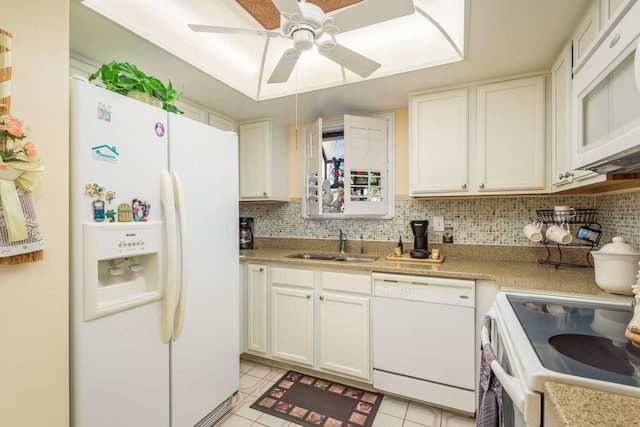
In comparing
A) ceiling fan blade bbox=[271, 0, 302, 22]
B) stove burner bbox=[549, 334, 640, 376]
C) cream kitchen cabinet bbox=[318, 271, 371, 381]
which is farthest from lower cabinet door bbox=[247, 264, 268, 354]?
stove burner bbox=[549, 334, 640, 376]

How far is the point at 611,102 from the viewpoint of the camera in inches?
35.0

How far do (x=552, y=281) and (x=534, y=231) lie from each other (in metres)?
0.48

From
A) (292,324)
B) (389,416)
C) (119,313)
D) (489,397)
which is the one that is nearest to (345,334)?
(292,324)

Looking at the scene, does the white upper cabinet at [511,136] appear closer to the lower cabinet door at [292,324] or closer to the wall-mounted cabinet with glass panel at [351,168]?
the wall-mounted cabinet with glass panel at [351,168]

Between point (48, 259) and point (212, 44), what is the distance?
164cm

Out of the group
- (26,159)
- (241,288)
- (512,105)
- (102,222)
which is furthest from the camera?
(241,288)

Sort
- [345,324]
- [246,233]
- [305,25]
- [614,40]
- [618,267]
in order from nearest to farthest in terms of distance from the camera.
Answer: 1. [614,40]
2. [305,25]
3. [618,267]
4. [345,324]
5. [246,233]

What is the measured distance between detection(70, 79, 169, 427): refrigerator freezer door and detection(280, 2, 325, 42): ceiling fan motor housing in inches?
27.9

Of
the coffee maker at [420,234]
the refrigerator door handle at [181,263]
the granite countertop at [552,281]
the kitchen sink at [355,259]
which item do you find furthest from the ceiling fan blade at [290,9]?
the kitchen sink at [355,259]

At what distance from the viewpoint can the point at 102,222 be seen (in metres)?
1.16

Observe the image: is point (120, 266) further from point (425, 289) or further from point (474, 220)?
point (474, 220)

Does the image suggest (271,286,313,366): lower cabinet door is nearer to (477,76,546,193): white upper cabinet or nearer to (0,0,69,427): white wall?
(0,0,69,427): white wall

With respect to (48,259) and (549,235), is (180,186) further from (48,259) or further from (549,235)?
(549,235)

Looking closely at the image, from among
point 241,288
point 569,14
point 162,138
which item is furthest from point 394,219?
point 162,138
